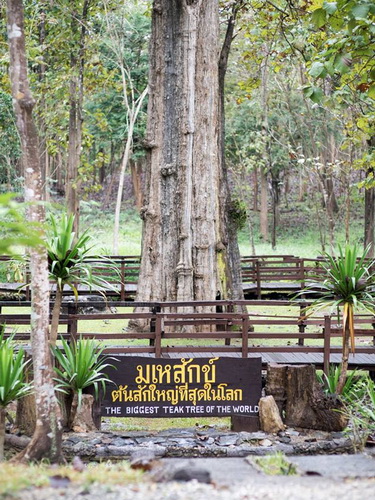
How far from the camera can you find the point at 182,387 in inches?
359

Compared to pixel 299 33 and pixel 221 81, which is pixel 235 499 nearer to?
pixel 221 81

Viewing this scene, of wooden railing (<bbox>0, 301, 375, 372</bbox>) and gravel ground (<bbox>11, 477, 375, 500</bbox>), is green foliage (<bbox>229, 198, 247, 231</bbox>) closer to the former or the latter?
wooden railing (<bbox>0, 301, 375, 372</bbox>)

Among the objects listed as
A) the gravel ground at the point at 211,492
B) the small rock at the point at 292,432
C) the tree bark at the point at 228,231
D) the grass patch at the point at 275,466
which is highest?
the tree bark at the point at 228,231

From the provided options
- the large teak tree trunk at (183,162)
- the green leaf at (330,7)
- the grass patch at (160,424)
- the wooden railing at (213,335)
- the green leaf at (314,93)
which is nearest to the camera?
the green leaf at (330,7)

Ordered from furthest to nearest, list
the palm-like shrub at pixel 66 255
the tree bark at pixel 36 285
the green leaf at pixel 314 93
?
1. the palm-like shrub at pixel 66 255
2. the green leaf at pixel 314 93
3. the tree bark at pixel 36 285

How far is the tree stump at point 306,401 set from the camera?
9.11 m

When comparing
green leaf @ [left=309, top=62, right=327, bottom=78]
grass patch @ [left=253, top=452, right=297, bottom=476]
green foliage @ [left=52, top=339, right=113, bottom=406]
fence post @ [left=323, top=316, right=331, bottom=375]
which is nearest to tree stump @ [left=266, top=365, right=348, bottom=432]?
fence post @ [left=323, top=316, right=331, bottom=375]

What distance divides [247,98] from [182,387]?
57.0 feet

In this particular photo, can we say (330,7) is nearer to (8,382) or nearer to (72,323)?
(8,382)

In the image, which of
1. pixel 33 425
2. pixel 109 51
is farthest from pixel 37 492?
pixel 109 51

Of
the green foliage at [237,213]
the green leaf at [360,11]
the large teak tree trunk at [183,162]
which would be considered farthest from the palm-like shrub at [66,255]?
the green foliage at [237,213]

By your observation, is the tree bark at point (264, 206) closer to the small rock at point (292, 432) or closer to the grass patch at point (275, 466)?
the small rock at point (292, 432)

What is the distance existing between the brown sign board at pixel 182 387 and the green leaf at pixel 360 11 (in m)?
4.21

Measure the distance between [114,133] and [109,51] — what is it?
4750 mm
